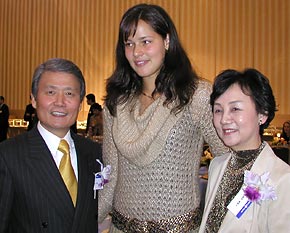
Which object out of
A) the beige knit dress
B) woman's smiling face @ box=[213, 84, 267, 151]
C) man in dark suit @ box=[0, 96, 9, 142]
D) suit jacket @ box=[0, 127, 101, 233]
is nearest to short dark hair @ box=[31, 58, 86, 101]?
suit jacket @ box=[0, 127, 101, 233]

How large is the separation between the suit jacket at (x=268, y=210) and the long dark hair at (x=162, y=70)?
0.44m

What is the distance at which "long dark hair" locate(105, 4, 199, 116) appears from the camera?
193 cm

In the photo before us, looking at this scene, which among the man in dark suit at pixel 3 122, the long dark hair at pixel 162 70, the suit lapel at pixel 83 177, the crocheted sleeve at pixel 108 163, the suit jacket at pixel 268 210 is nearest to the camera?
the suit jacket at pixel 268 210

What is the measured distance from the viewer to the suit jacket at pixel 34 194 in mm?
1683

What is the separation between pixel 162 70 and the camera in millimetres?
2037

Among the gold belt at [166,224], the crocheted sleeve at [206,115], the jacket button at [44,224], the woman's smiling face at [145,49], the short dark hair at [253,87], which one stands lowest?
the gold belt at [166,224]

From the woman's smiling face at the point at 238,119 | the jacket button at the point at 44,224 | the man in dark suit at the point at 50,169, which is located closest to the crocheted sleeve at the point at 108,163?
the man in dark suit at the point at 50,169

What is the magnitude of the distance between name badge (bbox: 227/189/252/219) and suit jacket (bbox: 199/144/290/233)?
1 centimetres

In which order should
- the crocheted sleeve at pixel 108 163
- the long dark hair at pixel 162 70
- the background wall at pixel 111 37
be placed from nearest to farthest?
the long dark hair at pixel 162 70 → the crocheted sleeve at pixel 108 163 → the background wall at pixel 111 37

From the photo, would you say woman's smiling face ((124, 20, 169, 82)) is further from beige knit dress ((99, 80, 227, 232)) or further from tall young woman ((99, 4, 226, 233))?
beige knit dress ((99, 80, 227, 232))

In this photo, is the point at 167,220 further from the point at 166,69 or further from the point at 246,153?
the point at 166,69

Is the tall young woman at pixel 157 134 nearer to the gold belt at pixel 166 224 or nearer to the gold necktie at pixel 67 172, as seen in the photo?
the gold belt at pixel 166 224

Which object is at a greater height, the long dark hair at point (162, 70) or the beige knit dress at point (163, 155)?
the long dark hair at point (162, 70)

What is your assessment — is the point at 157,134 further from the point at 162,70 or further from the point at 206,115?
the point at 162,70
